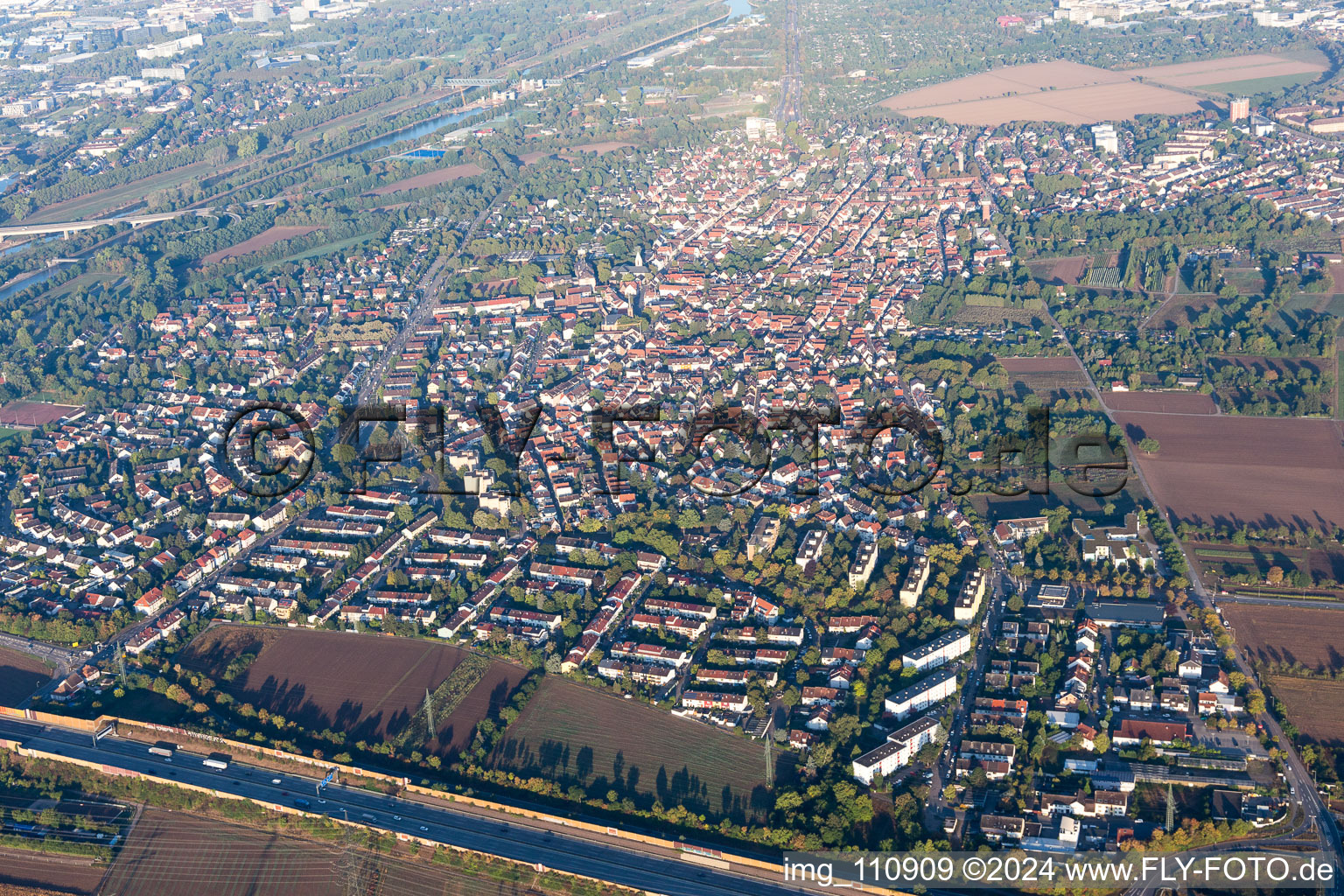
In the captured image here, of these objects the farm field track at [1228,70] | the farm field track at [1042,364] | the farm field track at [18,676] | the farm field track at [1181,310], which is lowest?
the farm field track at [1181,310]

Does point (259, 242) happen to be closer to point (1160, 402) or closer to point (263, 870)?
point (263, 870)

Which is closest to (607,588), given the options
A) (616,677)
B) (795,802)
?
(616,677)

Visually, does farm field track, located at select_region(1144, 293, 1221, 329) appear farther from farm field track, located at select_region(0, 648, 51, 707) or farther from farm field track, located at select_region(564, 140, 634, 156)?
farm field track, located at select_region(564, 140, 634, 156)

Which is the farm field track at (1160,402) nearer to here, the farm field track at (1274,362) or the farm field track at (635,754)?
the farm field track at (1274,362)

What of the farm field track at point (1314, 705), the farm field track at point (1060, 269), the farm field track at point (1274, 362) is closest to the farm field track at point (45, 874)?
the farm field track at point (1314, 705)

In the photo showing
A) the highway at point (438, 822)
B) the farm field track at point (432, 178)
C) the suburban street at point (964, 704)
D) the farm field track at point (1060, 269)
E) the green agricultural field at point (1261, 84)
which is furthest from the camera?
the green agricultural field at point (1261, 84)

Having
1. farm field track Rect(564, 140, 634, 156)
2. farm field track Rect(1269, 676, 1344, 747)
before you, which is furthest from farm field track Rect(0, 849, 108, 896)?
farm field track Rect(564, 140, 634, 156)

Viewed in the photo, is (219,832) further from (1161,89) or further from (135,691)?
(1161,89)

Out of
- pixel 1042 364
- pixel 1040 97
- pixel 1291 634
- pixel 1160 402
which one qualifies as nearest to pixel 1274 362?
pixel 1160 402
